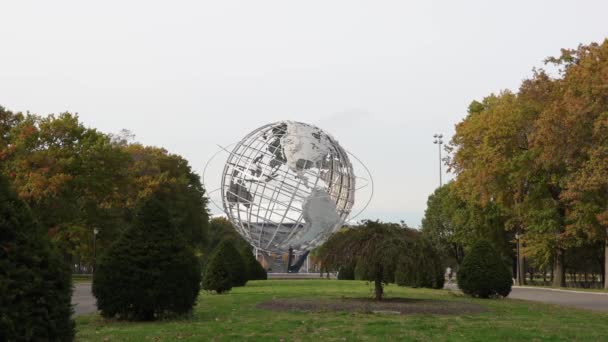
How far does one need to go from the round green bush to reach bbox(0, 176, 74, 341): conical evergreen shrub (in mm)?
19858

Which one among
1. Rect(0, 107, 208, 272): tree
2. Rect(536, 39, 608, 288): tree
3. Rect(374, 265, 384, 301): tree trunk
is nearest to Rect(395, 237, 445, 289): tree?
Rect(374, 265, 384, 301): tree trunk

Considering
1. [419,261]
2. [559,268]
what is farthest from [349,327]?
[559,268]

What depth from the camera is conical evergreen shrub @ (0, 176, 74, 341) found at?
7535 millimetres

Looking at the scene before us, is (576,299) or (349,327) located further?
(576,299)

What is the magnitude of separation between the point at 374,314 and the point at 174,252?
5.18m

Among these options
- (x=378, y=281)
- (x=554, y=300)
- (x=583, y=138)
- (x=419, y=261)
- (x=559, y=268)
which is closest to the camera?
(x=419, y=261)

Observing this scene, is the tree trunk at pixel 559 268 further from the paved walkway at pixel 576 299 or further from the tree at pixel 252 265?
the tree at pixel 252 265

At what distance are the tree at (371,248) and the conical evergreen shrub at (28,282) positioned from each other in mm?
13022

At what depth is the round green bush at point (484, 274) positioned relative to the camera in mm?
25531

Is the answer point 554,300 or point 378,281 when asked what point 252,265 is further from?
point 378,281

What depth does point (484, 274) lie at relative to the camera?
25.5m

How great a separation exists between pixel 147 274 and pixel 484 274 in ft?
49.4

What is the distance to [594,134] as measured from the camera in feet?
107

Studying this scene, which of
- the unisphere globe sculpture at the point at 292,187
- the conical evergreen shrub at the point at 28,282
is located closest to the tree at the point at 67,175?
the unisphere globe sculpture at the point at 292,187
